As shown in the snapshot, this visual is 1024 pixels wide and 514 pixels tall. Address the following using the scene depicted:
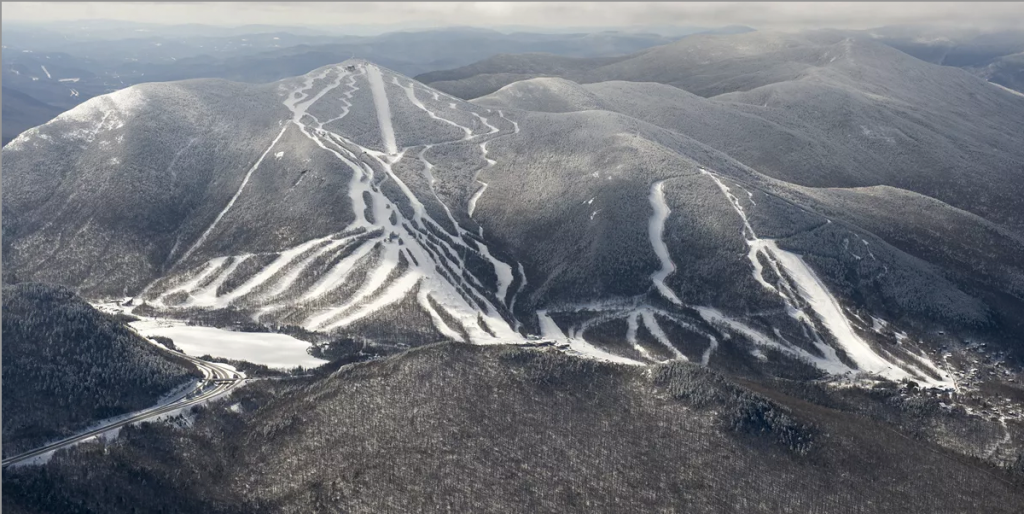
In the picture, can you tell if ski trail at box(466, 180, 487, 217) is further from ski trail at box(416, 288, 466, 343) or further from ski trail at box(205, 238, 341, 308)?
ski trail at box(416, 288, 466, 343)

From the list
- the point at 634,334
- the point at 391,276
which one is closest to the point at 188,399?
the point at 391,276

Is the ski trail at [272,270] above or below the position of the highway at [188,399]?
below

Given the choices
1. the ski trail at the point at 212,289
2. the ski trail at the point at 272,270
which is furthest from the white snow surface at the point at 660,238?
the ski trail at the point at 212,289

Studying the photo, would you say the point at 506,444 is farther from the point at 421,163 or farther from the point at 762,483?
the point at 421,163

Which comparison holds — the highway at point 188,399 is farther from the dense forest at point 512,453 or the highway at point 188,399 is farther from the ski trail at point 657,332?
the ski trail at point 657,332

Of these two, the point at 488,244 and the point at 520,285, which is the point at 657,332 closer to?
the point at 520,285

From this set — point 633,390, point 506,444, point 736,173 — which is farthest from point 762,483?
point 736,173

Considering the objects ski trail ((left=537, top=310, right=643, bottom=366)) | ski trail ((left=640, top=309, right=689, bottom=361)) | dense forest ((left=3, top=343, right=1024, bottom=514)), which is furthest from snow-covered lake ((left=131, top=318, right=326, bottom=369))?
ski trail ((left=640, top=309, right=689, bottom=361))
